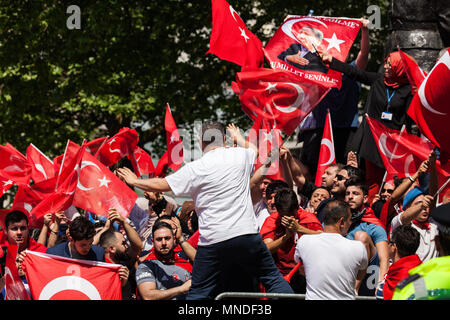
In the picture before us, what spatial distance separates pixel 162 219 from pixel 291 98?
2.15 meters

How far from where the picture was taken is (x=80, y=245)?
7.54 meters

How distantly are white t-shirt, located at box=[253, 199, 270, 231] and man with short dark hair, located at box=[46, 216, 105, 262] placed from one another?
163 centimetres

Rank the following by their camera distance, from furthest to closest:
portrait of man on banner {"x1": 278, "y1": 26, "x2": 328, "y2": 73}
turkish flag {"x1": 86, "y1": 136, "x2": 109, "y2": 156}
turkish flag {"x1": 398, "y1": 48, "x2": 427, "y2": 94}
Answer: turkish flag {"x1": 86, "y1": 136, "x2": 109, "y2": 156} < portrait of man on banner {"x1": 278, "y1": 26, "x2": 328, "y2": 73} < turkish flag {"x1": 398, "y1": 48, "x2": 427, "y2": 94}

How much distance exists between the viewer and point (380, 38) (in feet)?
63.6

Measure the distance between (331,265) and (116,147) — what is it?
16.7 feet

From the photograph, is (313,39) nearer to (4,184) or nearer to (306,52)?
(306,52)

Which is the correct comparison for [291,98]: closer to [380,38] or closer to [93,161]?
[93,161]

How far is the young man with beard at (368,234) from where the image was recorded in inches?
286

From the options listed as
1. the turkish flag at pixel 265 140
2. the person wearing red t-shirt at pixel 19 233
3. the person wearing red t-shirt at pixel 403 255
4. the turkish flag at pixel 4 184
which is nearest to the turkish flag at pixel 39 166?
the turkish flag at pixel 4 184

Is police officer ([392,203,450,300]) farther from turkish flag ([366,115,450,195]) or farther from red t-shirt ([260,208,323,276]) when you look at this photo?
turkish flag ([366,115,450,195])

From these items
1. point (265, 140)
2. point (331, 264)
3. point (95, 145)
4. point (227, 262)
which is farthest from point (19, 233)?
point (331, 264)

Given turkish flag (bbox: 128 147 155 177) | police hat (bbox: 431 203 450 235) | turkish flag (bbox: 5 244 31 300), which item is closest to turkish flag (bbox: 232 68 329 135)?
turkish flag (bbox: 128 147 155 177)

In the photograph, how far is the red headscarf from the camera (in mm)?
9242

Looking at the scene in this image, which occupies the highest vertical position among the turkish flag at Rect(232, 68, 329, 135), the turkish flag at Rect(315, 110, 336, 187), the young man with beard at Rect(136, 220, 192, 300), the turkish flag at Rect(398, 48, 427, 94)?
the turkish flag at Rect(398, 48, 427, 94)
